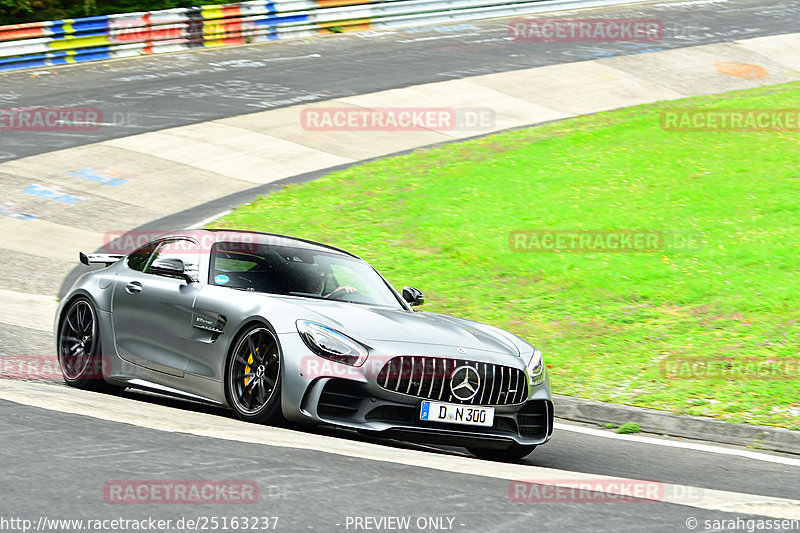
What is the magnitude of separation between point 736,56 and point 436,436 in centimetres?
2414

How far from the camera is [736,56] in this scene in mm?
28406

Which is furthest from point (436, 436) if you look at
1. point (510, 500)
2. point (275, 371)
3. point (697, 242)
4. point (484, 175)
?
point (484, 175)

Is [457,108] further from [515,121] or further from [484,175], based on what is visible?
[484,175]

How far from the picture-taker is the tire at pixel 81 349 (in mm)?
8414

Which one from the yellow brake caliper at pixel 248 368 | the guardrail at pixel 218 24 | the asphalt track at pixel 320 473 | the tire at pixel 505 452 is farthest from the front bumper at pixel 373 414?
the guardrail at pixel 218 24

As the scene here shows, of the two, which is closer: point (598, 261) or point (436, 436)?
point (436, 436)

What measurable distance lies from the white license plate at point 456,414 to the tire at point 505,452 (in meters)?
0.33

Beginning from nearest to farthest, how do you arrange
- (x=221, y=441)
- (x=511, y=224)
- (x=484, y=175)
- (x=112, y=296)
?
1. (x=221, y=441)
2. (x=112, y=296)
3. (x=511, y=224)
4. (x=484, y=175)

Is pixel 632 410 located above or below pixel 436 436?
below

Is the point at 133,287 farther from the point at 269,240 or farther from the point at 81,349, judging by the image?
the point at 269,240
